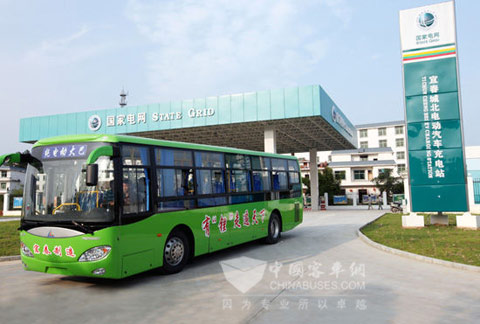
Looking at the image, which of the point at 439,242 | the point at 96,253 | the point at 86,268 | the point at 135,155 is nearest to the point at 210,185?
the point at 135,155

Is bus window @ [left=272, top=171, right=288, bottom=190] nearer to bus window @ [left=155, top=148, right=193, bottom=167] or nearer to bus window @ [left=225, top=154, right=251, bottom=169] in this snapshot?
bus window @ [left=225, top=154, right=251, bottom=169]

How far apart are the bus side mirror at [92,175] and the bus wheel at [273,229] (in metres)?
6.70

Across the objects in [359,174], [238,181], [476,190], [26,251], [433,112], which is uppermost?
[433,112]

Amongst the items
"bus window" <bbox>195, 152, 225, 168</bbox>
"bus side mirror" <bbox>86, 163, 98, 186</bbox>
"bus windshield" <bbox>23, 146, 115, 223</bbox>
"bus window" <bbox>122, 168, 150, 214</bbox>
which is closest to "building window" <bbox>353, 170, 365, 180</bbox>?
"bus window" <bbox>195, 152, 225, 168</bbox>

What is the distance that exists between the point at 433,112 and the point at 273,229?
841cm

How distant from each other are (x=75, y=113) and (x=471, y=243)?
21651 millimetres

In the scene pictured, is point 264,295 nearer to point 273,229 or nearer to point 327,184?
point 273,229

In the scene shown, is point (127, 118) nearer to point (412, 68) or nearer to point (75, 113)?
point (75, 113)

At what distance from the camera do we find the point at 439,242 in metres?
10.8

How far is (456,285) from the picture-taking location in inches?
250

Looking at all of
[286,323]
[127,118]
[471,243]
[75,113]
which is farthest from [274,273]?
[75,113]

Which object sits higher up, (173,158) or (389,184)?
(173,158)

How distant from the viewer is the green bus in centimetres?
609

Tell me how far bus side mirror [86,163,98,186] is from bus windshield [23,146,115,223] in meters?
0.41
